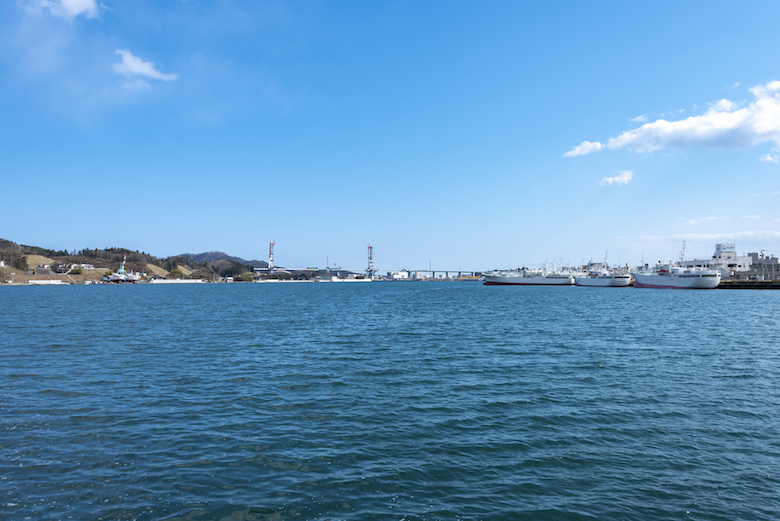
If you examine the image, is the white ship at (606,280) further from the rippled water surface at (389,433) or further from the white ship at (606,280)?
the rippled water surface at (389,433)

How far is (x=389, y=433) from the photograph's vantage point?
1320 cm

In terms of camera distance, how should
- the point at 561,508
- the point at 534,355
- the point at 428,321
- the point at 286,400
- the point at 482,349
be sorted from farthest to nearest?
the point at 428,321 < the point at 482,349 < the point at 534,355 < the point at 286,400 < the point at 561,508

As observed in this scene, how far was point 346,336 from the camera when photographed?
34.5 meters

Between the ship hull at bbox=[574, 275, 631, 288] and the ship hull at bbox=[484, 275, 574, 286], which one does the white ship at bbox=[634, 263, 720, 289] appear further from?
the ship hull at bbox=[484, 275, 574, 286]

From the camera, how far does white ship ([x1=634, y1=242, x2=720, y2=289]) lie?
420ft

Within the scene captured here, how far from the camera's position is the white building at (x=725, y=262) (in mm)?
162812

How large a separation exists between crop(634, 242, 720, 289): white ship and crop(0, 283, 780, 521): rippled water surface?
402 ft

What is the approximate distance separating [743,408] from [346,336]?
994 inches

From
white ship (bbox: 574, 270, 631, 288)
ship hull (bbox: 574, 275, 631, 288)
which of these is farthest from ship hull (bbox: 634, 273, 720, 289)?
white ship (bbox: 574, 270, 631, 288)

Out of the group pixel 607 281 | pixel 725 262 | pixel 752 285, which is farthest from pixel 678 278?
pixel 725 262

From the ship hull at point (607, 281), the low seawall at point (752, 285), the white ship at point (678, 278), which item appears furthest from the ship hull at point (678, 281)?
the low seawall at point (752, 285)

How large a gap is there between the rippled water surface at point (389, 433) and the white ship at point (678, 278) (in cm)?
12265

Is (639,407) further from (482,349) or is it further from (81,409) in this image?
(81,409)

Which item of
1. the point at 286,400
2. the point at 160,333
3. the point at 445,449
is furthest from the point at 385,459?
the point at 160,333
